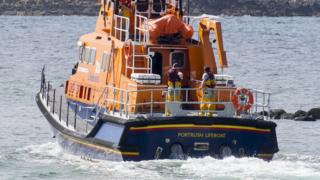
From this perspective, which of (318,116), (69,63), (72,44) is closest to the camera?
(318,116)

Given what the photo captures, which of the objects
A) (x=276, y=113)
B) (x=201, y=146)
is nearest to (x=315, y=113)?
(x=276, y=113)

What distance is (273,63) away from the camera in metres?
71.4

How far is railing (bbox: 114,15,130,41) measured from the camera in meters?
31.6

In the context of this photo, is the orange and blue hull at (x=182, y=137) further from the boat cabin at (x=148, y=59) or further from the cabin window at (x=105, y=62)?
the cabin window at (x=105, y=62)

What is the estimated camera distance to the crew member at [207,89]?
98.0 ft

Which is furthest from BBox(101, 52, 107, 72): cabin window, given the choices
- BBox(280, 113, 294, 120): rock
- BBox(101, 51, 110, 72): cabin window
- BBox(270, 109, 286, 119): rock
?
BBox(280, 113, 294, 120): rock

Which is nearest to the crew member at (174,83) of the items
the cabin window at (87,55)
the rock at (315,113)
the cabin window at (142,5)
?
the cabin window at (142,5)

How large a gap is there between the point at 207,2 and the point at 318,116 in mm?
103257

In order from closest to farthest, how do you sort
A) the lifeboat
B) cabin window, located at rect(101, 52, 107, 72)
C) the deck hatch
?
the lifeboat < the deck hatch < cabin window, located at rect(101, 52, 107, 72)

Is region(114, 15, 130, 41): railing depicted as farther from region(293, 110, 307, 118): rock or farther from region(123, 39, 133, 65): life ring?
region(293, 110, 307, 118): rock

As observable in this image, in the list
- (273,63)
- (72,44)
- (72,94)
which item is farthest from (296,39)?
(72,94)

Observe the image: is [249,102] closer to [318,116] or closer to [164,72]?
[164,72]

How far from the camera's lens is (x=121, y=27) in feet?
104

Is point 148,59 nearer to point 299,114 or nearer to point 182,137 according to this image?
point 182,137
